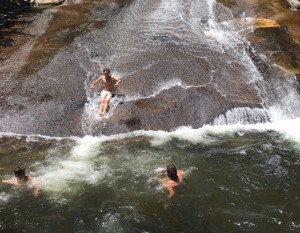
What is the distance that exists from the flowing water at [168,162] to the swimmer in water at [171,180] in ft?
0.35

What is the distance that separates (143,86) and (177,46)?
2558 millimetres

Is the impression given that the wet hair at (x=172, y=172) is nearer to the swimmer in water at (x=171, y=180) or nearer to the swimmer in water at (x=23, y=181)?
the swimmer in water at (x=171, y=180)

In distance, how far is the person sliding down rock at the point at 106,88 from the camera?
10609 millimetres

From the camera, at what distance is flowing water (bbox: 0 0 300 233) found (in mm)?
7320

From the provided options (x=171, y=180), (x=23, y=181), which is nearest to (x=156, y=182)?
(x=171, y=180)

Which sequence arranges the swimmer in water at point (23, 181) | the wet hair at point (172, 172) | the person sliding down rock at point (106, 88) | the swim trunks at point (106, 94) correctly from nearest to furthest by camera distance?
the wet hair at point (172, 172), the swimmer in water at point (23, 181), the person sliding down rock at point (106, 88), the swim trunks at point (106, 94)

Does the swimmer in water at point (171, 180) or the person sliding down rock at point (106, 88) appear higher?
the person sliding down rock at point (106, 88)

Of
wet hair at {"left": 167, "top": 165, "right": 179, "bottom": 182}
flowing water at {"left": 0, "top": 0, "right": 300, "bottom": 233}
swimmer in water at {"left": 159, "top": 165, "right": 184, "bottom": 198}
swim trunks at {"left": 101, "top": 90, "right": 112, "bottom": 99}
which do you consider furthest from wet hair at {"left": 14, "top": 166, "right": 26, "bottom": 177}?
→ swim trunks at {"left": 101, "top": 90, "right": 112, "bottom": 99}

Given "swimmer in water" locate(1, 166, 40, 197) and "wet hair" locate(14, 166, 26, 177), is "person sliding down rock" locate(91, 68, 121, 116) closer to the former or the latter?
"swimmer in water" locate(1, 166, 40, 197)

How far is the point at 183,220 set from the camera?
7.27 meters

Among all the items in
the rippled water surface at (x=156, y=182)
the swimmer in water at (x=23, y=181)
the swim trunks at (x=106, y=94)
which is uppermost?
the swim trunks at (x=106, y=94)

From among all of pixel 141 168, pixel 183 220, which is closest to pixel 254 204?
pixel 183 220

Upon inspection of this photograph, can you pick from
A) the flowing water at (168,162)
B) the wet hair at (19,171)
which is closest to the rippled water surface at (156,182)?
the flowing water at (168,162)

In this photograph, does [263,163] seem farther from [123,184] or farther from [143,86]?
[143,86]
